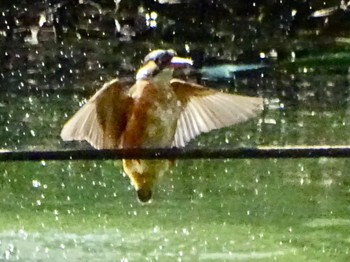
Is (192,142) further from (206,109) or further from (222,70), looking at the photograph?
(206,109)

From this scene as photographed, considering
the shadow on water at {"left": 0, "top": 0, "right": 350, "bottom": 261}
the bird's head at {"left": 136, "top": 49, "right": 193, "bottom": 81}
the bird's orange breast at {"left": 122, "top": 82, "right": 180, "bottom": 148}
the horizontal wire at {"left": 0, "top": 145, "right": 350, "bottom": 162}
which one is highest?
the bird's head at {"left": 136, "top": 49, "right": 193, "bottom": 81}

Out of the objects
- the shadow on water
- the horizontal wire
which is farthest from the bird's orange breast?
the shadow on water

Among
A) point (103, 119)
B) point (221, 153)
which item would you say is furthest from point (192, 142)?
point (221, 153)

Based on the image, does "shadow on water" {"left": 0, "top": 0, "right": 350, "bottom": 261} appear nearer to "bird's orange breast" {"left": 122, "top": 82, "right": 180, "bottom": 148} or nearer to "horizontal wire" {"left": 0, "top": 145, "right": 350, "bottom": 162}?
"bird's orange breast" {"left": 122, "top": 82, "right": 180, "bottom": 148}

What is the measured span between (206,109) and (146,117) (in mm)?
106

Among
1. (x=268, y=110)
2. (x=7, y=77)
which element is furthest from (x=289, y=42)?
(x=7, y=77)

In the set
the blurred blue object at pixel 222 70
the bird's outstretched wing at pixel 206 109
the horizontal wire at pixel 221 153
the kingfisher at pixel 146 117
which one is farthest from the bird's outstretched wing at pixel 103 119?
the blurred blue object at pixel 222 70

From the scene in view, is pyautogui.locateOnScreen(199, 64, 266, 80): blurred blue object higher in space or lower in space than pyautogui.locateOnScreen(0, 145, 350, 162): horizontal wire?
lower

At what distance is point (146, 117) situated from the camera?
183 centimetres

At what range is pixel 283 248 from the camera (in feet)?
9.96

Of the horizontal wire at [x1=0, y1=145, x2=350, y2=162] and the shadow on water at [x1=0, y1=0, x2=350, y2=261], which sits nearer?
the horizontal wire at [x1=0, y1=145, x2=350, y2=162]

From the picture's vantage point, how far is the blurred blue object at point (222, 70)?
17.2 feet

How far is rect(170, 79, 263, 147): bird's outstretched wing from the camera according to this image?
5.76 feet

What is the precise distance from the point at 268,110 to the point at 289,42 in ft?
3.90
